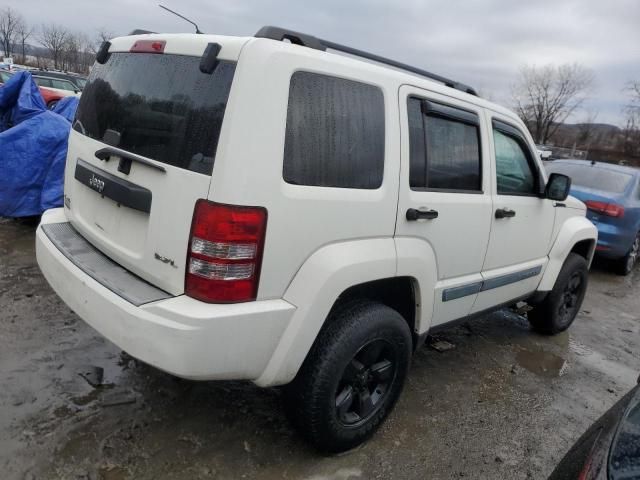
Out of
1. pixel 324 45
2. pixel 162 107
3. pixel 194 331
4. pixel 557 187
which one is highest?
pixel 324 45

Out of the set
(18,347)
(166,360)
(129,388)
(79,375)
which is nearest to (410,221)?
(166,360)

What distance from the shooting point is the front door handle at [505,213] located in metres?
3.15

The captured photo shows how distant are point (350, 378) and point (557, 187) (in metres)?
2.28

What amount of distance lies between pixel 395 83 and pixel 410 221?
28.4 inches

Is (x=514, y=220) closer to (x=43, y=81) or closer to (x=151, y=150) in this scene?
(x=151, y=150)

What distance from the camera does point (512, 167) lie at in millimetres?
3432

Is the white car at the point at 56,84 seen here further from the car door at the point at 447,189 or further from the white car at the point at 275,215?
the car door at the point at 447,189

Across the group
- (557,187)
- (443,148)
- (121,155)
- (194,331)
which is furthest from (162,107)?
(557,187)

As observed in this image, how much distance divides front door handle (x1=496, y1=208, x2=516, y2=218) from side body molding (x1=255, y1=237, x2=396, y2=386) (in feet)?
4.37

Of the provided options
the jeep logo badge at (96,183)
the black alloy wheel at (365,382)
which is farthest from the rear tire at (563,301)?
the jeep logo badge at (96,183)

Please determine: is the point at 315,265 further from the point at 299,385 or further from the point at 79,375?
the point at 79,375

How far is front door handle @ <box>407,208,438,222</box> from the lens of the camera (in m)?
2.50

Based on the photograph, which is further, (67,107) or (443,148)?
(67,107)

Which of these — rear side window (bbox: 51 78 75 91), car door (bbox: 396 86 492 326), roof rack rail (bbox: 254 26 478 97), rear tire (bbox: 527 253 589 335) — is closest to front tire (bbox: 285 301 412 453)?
car door (bbox: 396 86 492 326)
